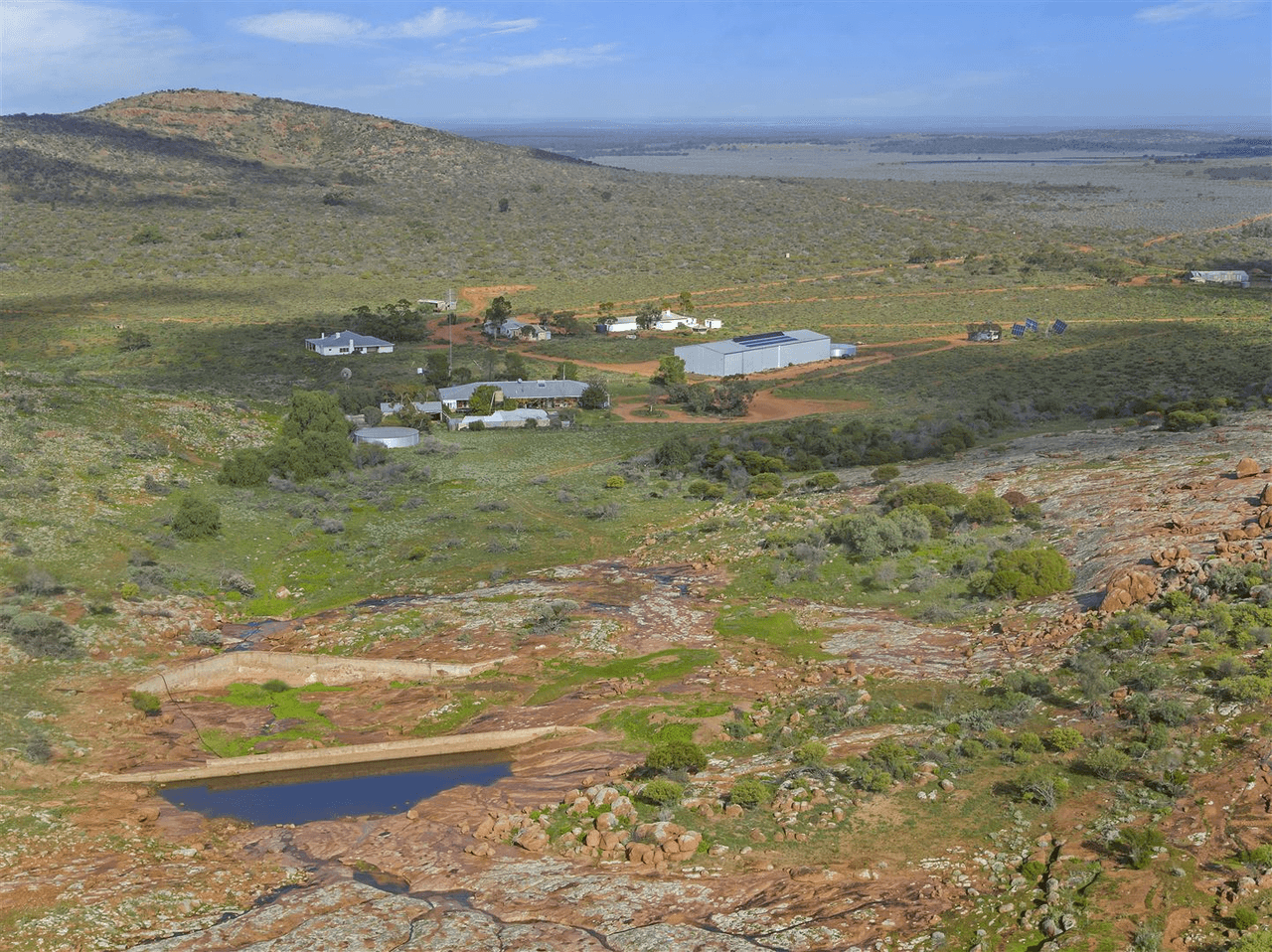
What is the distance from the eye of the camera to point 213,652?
1387 inches

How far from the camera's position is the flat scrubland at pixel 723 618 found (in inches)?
877

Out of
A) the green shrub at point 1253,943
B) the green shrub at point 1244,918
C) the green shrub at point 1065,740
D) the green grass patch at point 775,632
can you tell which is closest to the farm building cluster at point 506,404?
the green grass patch at point 775,632

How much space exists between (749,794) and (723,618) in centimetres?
1207

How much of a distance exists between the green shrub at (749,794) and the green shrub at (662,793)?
1157 mm

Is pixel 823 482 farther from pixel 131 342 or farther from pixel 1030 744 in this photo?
pixel 131 342

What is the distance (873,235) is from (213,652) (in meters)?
133

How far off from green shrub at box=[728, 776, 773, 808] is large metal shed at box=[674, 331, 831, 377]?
54.4 m

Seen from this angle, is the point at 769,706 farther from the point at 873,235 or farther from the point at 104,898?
the point at 873,235

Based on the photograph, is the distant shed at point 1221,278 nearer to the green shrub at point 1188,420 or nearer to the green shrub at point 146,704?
the green shrub at point 1188,420

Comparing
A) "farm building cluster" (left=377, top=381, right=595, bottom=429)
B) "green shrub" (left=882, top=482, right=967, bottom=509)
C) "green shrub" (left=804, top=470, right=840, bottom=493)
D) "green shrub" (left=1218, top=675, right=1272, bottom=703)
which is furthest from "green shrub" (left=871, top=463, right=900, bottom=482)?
"green shrub" (left=1218, top=675, right=1272, bottom=703)

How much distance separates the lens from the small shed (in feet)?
190

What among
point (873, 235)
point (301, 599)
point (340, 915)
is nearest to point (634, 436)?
point (301, 599)

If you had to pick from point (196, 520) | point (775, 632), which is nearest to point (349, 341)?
point (196, 520)

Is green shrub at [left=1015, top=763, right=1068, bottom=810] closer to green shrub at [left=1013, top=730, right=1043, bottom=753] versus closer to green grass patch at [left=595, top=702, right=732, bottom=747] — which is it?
green shrub at [left=1013, top=730, right=1043, bottom=753]
